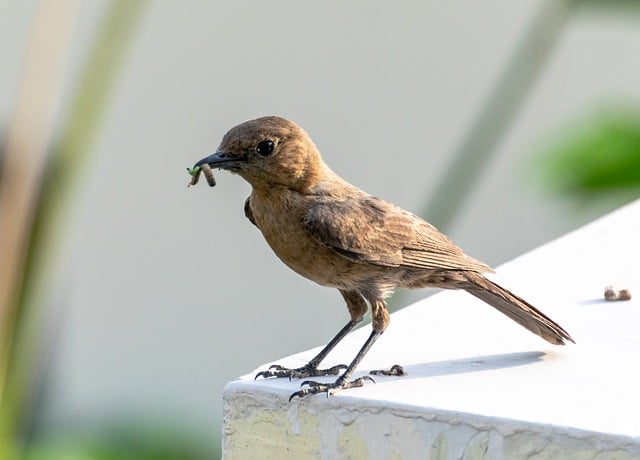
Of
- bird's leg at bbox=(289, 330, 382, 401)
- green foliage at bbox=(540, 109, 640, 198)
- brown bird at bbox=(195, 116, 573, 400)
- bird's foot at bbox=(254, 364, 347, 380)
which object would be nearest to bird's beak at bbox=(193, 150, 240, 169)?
brown bird at bbox=(195, 116, 573, 400)

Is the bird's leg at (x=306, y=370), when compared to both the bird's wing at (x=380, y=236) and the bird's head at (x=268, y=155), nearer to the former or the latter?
the bird's wing at (x=380, y=236)

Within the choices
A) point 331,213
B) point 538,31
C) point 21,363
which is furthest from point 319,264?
point 538,31

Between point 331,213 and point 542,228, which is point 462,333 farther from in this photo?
point 542,228

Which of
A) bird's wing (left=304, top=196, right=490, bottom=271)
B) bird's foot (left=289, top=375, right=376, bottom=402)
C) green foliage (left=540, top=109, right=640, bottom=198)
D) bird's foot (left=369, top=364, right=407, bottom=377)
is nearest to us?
bird's foot (left=289, top=375, right=376, bottom=402)

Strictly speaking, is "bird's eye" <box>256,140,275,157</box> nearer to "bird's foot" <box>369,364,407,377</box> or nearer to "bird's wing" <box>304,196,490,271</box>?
"bird's wing" <box>304,196,490,271</box>

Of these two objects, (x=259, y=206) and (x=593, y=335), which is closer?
(x=593, y=335)

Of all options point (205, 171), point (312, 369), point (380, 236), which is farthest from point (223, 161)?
point (312, 369)
